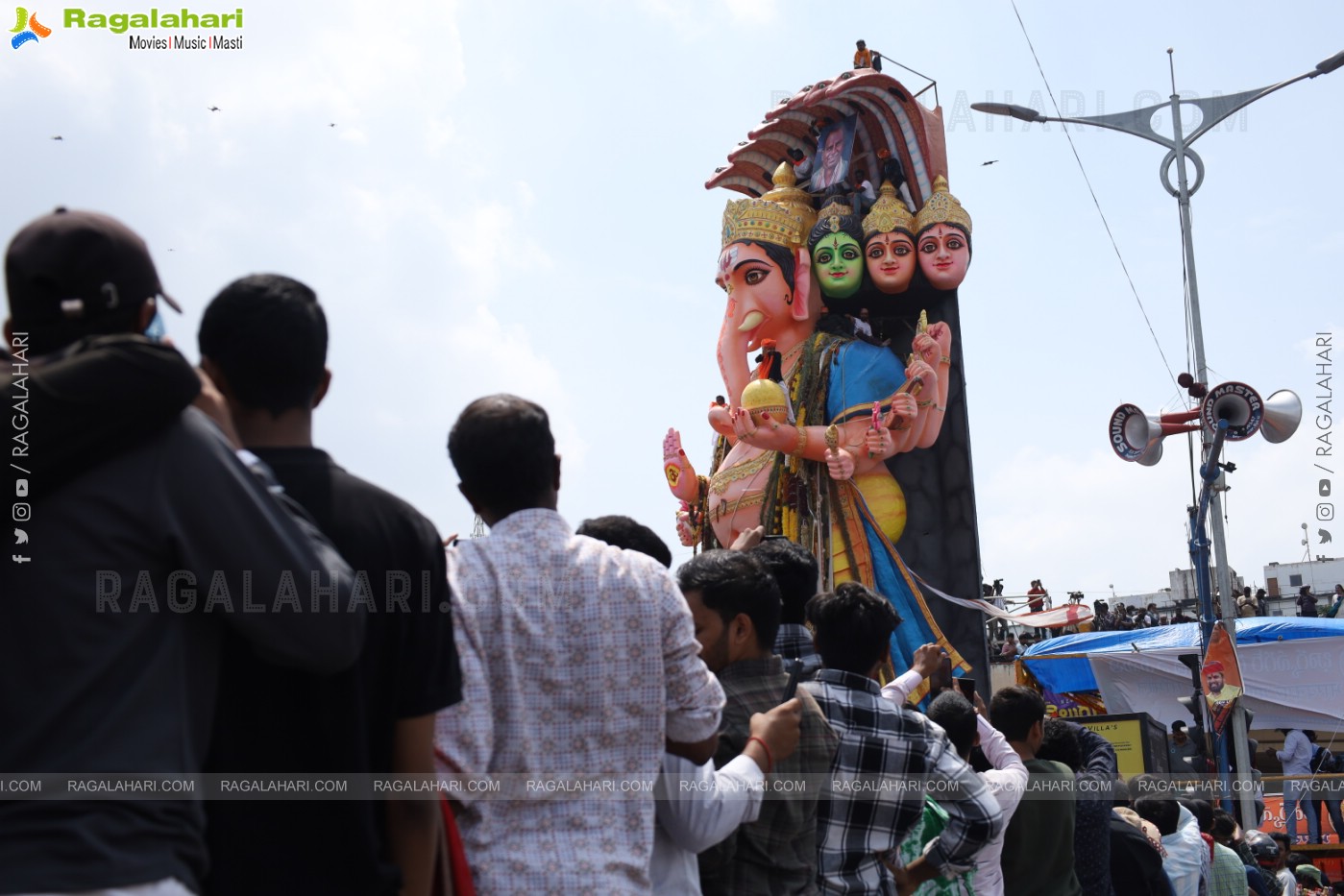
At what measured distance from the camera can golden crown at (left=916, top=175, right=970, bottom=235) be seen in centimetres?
1252

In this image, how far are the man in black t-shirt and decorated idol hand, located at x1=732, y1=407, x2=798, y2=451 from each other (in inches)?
385

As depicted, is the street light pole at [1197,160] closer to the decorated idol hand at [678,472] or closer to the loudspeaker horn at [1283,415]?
the loudspeaker horn at [1283,415]

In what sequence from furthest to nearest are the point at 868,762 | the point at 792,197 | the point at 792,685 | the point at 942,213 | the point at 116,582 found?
the point at 792,197, the point at 942,213, the point at 868,762, the point at 792,685, the point at 116,582

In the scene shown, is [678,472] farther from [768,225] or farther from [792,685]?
[792,685]

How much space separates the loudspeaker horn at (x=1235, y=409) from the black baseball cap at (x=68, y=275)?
36.3 ft

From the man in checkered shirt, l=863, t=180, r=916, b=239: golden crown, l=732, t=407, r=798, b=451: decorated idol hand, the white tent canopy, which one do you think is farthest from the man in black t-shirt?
the white tent canopy

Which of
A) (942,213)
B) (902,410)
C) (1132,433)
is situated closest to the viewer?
(902,410)

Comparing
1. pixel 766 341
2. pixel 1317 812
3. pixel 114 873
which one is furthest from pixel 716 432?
pixel 114 873

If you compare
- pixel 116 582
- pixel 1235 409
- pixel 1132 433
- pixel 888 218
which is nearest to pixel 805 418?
pixel 888 218

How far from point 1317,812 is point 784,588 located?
11.0m

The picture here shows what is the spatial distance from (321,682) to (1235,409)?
11002 millimetres

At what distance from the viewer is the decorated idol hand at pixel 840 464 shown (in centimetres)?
1194

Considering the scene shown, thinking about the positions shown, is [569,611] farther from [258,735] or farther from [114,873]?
[114,873]

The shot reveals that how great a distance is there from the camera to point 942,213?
1252 centimetres
